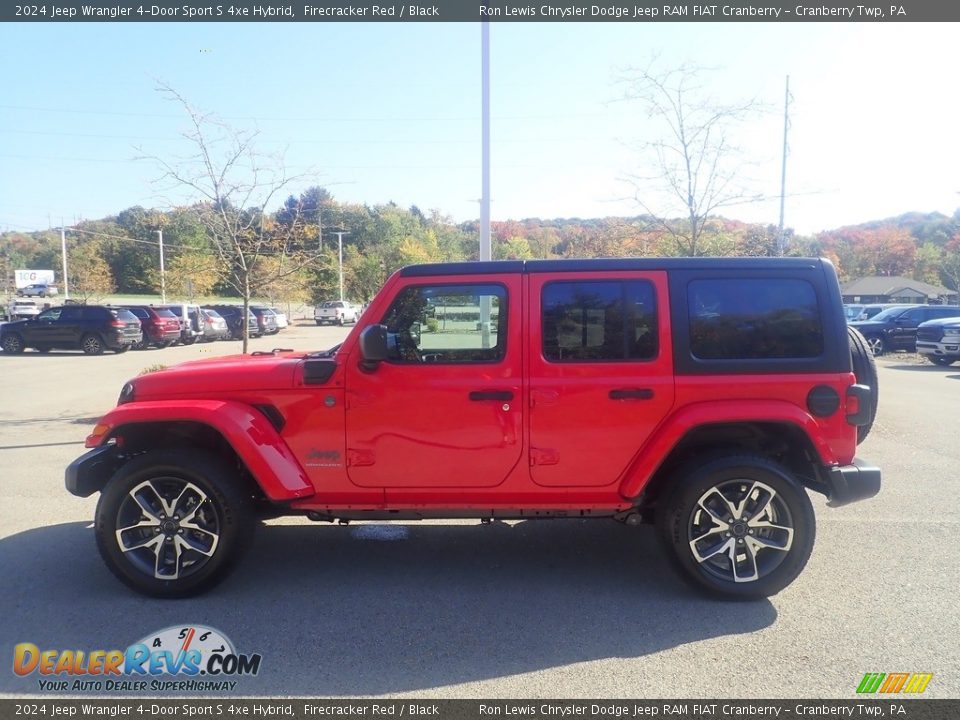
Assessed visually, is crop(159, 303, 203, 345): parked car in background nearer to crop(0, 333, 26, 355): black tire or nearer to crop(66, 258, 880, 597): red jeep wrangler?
crop(0, 333, 26, 355): black tire

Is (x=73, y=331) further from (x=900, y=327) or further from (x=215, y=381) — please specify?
(x=900, y=327)

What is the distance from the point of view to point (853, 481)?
12.9 ft

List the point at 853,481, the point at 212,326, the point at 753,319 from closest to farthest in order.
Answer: the point at 853,481, the point at 753,319, the point at 212,326

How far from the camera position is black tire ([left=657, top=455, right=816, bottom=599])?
388cm

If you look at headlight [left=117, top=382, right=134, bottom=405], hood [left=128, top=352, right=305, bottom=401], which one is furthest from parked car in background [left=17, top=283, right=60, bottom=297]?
hood [left=128, top=352, right=305, bottom=401]

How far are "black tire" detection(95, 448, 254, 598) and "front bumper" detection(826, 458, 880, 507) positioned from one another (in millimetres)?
3600

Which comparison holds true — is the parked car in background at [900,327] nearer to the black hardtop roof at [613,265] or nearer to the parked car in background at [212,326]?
the black hardtop roof at [613,265]

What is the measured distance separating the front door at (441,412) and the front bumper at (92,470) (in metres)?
1.55

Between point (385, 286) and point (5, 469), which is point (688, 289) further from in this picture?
point (5, 469)

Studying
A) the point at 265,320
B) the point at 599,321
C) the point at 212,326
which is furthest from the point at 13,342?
the point at 599,321

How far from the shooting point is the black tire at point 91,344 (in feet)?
72.4

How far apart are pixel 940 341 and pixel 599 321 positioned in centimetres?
1909

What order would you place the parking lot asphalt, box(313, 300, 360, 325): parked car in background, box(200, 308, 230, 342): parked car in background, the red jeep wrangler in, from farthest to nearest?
box(313, 300, 360, 325): parked car in background → box(200, 308, 230, 342): parked car in background → the red jeep wrangler → the parking lot asphalt

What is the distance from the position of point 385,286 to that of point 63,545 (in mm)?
3171
